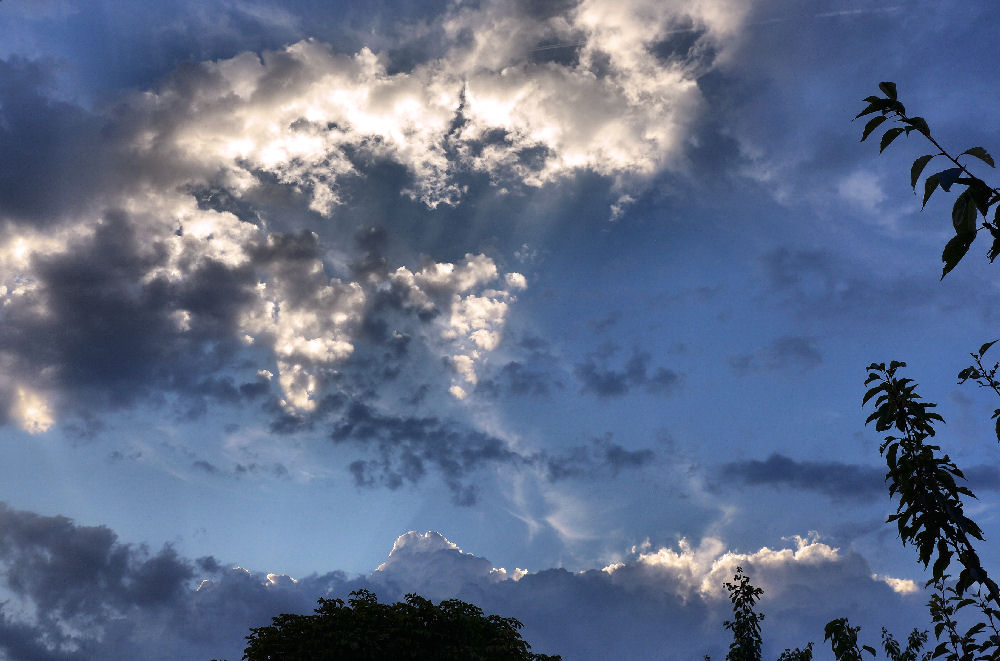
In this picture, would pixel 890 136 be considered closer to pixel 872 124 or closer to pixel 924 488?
pixel 872 124

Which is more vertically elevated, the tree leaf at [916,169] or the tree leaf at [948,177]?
the tree leaf at [916,169]

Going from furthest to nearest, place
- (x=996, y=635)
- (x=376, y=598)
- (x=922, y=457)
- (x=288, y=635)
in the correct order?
(x=376, y=598) → (x=288, y=635) → (x=922, y=457) → (x=996, y=635)

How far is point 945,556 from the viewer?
8.85m

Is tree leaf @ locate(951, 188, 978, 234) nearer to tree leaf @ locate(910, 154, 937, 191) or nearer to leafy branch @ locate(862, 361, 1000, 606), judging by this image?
tree leaf @ locate(910, 154, 937, 191)

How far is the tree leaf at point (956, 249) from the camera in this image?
4.50 m

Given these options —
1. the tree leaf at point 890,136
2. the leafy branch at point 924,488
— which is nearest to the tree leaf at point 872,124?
the tree leaf at point 890,136

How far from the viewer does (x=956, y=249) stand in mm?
4570

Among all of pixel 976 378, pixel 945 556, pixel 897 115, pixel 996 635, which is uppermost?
pixel 897 115

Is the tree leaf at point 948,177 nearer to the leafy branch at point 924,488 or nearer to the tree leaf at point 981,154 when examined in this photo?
the tree leaf at point 981,154

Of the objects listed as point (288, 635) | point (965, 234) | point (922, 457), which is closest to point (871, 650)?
point (922, 457)

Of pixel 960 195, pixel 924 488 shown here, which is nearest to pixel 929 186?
pixel 960 195

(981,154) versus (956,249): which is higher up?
(981,154)

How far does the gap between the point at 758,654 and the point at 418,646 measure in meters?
16.2

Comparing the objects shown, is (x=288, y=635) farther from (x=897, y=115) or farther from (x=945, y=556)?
(x=897, y=115)
